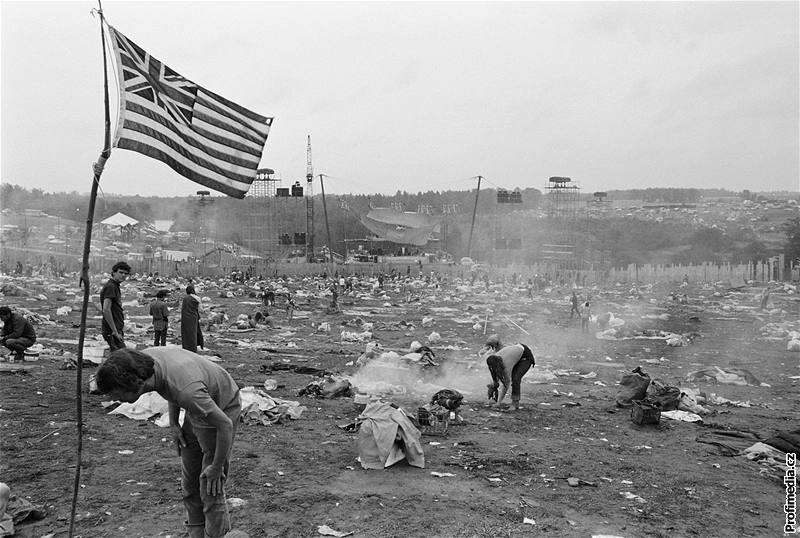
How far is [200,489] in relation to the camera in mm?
3201

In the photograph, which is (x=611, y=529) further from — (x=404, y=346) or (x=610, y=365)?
(x=404, y=346)

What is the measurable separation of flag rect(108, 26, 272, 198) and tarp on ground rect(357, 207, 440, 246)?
5349cm

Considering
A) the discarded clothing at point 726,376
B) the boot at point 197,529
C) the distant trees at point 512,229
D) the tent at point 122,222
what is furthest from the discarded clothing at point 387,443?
the tent at point 122,222

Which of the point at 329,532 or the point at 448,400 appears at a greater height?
the point at 448,400

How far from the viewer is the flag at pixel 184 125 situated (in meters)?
3.86

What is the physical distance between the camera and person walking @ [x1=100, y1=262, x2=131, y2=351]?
22.2ft

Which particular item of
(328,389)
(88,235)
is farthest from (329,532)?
(328,389)

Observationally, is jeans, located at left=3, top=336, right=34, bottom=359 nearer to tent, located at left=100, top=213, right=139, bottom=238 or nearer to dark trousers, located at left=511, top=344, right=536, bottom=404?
dark trousers, located at left=511, top=344, right=536, bottom=404

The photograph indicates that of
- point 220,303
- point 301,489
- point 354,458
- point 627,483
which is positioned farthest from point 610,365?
point 220,303

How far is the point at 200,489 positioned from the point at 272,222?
7413cm

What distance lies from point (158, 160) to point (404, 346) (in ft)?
34.5

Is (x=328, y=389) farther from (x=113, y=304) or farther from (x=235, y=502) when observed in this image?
(x=235, y=502)

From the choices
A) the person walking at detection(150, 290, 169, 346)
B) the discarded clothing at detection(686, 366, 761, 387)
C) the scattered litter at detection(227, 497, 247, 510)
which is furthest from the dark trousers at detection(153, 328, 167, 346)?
the discarded clothing at detection(686, 366, 761, 387)

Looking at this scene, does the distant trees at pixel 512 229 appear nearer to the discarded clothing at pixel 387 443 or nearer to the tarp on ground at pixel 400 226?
the tarp on ground at pixel 400 226
